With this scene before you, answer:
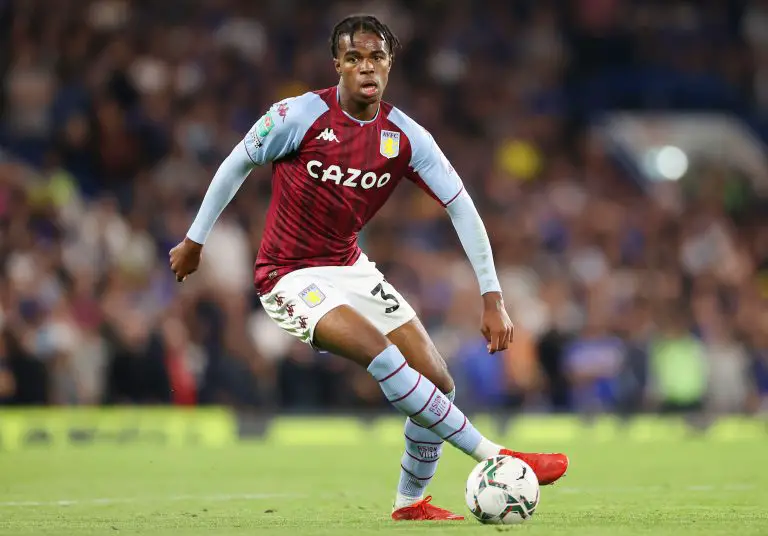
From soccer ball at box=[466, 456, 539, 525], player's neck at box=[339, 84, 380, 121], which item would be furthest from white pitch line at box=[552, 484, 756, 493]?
player's neck at box=[339, 84, 380, 121]

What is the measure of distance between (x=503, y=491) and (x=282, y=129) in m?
2.18

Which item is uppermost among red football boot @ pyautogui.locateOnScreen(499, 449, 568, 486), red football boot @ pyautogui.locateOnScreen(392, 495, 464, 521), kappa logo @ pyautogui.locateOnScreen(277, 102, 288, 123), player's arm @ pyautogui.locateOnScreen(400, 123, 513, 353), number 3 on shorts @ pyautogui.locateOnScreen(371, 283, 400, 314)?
kappa logo @ pyautogui.locateOnScreen(277, 102, 288, 123)

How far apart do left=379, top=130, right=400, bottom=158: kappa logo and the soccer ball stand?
1.73 meters

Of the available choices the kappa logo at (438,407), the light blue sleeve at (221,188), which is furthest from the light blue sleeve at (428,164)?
the kappa logo at (438,407)

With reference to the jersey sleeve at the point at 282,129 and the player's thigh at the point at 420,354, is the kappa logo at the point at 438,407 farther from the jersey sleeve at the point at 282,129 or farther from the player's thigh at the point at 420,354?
the jersey sleeve at the point at 282,129

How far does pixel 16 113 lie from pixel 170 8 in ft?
11.3

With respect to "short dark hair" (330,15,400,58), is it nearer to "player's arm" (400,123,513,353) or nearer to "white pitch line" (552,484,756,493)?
"player's arm" (400,123,513,353)

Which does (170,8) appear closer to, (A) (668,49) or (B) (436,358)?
(A) (668,49)

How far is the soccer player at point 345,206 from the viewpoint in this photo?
7371 mm

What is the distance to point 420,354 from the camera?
24.5 feet

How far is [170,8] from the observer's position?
20359 millimetres

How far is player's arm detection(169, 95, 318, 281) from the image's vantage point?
7355 millimetres

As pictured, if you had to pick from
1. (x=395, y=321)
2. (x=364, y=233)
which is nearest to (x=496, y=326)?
(x=395, y=321)

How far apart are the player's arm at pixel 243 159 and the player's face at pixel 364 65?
10.8 inches
